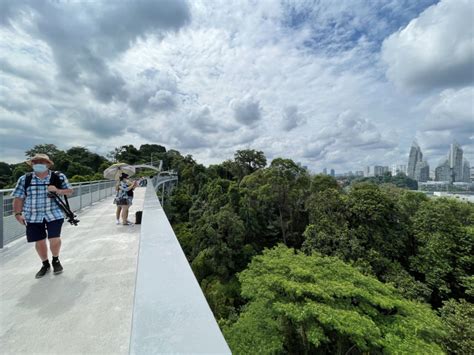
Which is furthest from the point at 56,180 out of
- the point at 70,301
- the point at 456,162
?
the point at 456,162

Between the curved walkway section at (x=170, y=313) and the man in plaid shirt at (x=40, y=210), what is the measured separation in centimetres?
216

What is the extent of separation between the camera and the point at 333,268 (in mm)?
8242

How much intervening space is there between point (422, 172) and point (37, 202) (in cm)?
7806

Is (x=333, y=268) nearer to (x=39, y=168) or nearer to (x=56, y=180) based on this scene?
(x=56, y=180)

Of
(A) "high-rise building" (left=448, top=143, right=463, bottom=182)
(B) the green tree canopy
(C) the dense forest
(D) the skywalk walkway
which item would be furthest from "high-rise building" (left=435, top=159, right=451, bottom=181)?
(D) the skywalk walkway

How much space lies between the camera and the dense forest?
6.33 m

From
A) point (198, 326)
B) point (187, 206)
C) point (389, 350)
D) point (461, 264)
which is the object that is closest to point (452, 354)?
point (389, 350)

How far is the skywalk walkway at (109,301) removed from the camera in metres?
0.76

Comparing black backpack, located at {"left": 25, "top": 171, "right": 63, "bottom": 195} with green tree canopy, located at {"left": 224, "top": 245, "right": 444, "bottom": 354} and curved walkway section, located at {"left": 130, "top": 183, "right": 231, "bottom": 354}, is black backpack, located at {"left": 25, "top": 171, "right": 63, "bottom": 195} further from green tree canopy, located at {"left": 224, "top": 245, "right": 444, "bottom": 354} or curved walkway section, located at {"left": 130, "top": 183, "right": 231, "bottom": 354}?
green tree canopy, located at {"left": 224, "top": 245, "right": 444, "bottom": 354}

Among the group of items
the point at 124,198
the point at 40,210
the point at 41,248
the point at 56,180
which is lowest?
the point at 41,248

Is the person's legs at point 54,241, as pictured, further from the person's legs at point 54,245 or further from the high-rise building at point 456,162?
the high-rise building at point 456,162

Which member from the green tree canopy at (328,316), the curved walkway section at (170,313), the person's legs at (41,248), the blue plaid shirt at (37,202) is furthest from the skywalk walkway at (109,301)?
the green tree canopy at (328,316)

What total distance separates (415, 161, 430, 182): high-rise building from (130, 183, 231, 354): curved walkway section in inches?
2993

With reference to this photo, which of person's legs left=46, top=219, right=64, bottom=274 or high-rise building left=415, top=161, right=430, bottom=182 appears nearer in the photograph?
person's legs left=46, top=219, right=64, bottom=274
